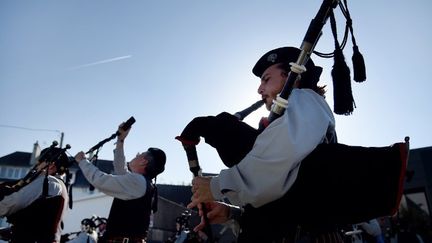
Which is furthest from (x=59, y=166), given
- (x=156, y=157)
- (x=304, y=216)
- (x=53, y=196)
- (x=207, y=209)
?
(x=304, y=216)

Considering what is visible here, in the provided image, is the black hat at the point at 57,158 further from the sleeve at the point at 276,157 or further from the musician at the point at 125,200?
the sleeve at the point at 276,157

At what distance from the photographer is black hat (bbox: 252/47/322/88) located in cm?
210

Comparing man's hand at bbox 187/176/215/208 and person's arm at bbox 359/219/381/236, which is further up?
man's hand at bbox 187/176/215/208

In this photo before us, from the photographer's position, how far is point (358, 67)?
2.23 meters

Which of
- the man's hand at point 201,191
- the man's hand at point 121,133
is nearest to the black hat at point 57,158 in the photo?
the man's hand at point 121,133

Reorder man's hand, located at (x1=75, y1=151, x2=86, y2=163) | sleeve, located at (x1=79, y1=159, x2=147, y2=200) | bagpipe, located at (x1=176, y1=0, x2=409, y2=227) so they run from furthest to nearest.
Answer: man's hand, located at (x1=75, y1=151, x2=86, y2=163)
sleeve, located at (x1=79, y1=159, x2=147, y2=200)
bagpipe, located at (x1=176, y1=0, x2=409, y2=227)

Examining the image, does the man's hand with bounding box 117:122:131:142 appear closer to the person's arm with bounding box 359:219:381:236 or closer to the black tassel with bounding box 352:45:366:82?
the black tassel with bounding box 352:45:366:82

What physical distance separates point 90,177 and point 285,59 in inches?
142

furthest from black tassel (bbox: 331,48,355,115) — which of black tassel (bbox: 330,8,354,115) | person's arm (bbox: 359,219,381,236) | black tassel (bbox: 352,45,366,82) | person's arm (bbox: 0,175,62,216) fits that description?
person's arm (bbox: 359,219,381,236)

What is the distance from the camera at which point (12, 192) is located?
4.64m

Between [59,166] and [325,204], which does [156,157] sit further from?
[325,204]

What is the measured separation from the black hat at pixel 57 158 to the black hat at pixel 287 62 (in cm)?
405

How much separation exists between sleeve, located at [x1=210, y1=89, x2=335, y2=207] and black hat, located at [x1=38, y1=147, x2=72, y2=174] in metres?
4.29

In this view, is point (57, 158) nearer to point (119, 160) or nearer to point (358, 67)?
point (119, 160)
